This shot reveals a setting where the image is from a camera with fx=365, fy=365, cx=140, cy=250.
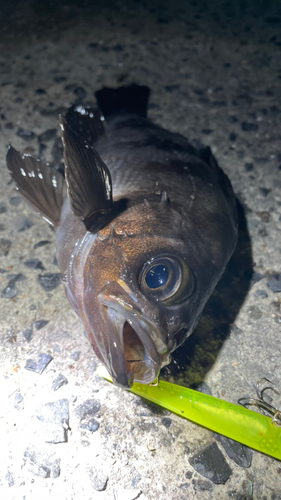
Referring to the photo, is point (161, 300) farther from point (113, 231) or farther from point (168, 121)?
point (168, 121)

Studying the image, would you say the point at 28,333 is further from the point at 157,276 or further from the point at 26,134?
the point at 26,134

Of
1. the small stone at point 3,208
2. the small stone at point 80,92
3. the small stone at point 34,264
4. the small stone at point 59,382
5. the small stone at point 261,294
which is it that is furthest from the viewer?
the small stone at point 80,92

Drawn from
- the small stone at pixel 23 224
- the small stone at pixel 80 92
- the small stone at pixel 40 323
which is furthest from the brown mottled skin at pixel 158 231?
the small stone at pixel 80 92

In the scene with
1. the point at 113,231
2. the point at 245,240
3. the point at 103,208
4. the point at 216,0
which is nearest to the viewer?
the point at 113,231

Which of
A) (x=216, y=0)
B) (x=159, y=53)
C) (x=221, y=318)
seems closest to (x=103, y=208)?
(x=221, y=318)

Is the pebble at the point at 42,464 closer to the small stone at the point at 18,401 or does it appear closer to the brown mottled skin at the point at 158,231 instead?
the small stone at the point at 18,401

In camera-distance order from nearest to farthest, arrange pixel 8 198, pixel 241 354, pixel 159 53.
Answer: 1. pixel 241 354
2. pixel 8 198
3. pixel 159 53
